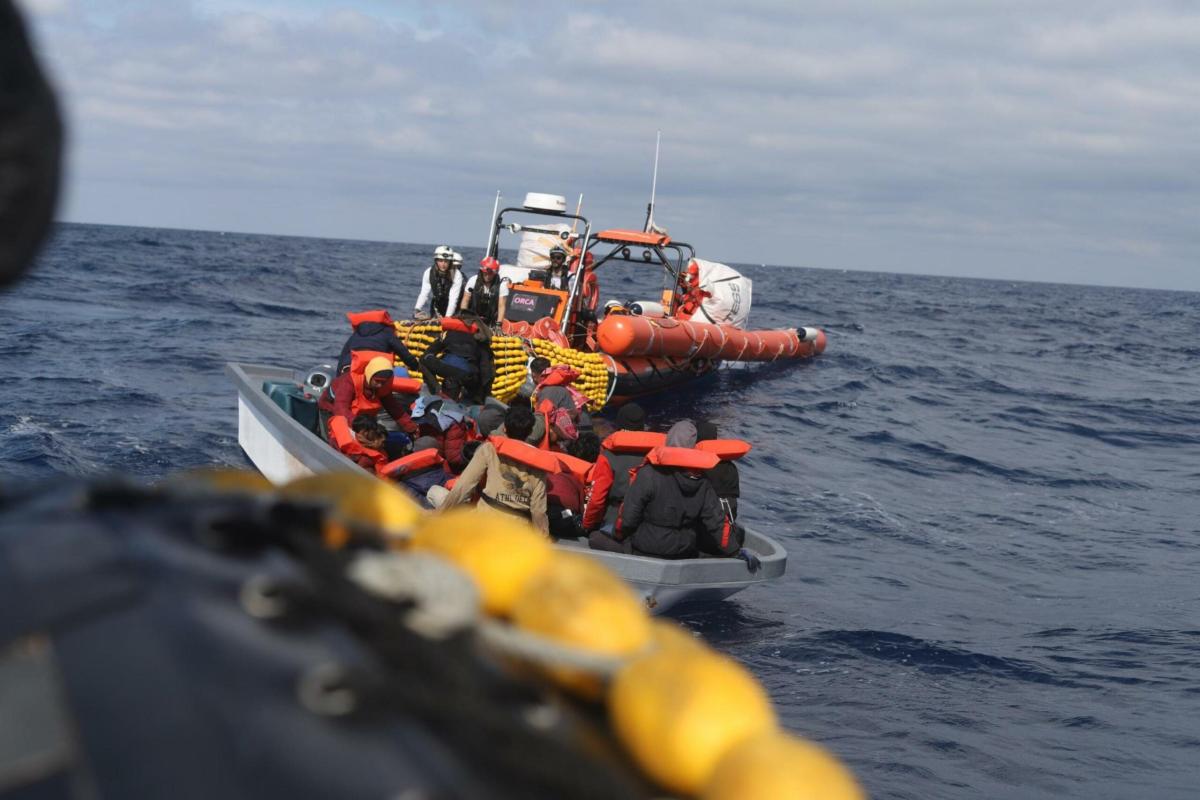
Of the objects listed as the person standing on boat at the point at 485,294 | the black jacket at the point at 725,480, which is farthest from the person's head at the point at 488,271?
the black jacket at the point at 725,480

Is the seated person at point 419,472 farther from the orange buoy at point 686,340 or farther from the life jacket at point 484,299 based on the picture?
the orange buoy at point 686,340

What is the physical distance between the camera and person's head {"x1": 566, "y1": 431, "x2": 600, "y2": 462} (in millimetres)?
8242

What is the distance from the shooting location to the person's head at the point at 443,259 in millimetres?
12469

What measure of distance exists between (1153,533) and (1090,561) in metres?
2.00

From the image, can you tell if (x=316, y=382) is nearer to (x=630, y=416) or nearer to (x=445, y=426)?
(x=445, y=426)

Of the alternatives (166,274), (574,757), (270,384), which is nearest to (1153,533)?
(270,384)

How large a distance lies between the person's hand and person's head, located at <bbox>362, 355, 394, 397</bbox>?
2.85m

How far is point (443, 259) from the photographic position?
12602mm

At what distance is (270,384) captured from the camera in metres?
10.3

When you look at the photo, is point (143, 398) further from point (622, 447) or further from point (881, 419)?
point (881, 419)

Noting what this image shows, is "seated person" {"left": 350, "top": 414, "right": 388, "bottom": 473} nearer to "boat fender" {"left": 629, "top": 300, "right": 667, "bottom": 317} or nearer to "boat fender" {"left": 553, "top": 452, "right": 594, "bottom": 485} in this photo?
"boat fender" {"left": 553, "top": 452, "right": 594, "bottom": 485}

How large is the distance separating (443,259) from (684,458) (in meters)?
6.33

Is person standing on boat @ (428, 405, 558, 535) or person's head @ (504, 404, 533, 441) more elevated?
person's head @ (504, 404, 533, 441)

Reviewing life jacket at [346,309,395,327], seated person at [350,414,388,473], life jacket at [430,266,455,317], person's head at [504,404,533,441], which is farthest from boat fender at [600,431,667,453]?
life jacket at [430,266,455,317]
